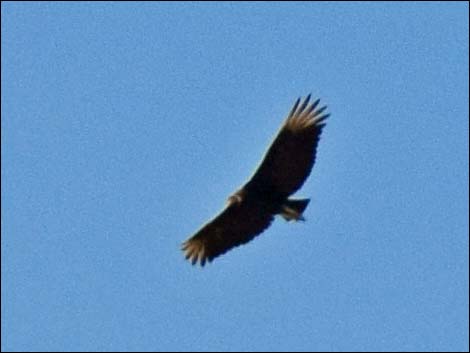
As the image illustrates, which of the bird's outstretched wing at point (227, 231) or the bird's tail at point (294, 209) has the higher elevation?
the bird's outstretched wing at point (227, 231)

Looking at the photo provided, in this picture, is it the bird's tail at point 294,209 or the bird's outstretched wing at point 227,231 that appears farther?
the bird's outstretched wing at point 227,231

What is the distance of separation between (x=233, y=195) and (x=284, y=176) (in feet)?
2.97

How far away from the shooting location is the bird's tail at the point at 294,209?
36.4 metres

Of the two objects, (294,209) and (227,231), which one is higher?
(227,231)

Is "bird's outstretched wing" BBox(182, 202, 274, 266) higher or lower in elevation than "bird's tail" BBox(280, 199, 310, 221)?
higher

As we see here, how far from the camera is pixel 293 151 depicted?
36.7 m

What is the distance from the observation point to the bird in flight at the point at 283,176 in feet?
120

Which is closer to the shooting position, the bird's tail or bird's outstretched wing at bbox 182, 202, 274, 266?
the bird's tail

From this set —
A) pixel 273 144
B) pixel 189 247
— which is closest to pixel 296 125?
pixel 273 144

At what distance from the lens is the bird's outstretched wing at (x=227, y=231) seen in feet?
122

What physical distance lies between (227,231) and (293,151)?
188 cm

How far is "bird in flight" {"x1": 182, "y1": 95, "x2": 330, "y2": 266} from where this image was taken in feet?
120

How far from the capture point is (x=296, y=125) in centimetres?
3669

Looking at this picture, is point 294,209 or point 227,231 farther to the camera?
point 227,231
